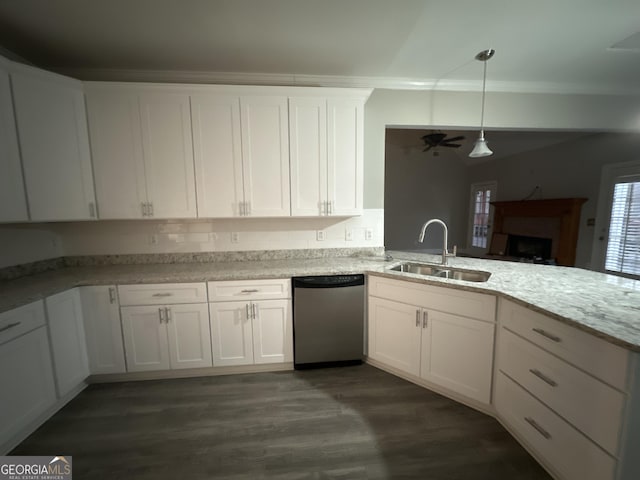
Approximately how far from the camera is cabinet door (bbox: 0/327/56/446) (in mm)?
1524

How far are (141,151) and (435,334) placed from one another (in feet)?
9.36

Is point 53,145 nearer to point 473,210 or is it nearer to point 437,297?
point 437,297

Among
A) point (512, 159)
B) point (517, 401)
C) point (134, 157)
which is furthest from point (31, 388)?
point (512, 159)

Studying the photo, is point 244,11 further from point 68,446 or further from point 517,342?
point 68,446

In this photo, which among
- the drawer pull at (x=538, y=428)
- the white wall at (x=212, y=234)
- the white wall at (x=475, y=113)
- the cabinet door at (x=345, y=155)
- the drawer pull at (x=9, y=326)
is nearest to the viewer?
the drawer pull at (x=538, y=428)

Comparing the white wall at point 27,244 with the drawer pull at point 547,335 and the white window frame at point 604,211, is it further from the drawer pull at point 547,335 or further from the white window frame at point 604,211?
the white window frame at point 604,211

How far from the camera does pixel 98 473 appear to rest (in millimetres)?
1443

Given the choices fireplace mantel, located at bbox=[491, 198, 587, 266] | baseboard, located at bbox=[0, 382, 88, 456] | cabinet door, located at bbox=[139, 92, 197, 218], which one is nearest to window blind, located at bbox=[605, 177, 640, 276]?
fireplace mantel, located at bbox=[491, 198, 587, 266]

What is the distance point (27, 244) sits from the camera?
88.1 inches

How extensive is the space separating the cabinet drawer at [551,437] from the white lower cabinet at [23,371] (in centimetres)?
300

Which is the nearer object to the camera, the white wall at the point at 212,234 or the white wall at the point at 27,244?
the white wall at the point at 27,244

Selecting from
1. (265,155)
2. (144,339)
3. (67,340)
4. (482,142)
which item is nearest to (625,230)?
(482,142)

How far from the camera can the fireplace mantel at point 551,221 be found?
448cm

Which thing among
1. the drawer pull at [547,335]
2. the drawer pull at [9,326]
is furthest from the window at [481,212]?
the drawer pull at [9,326]
